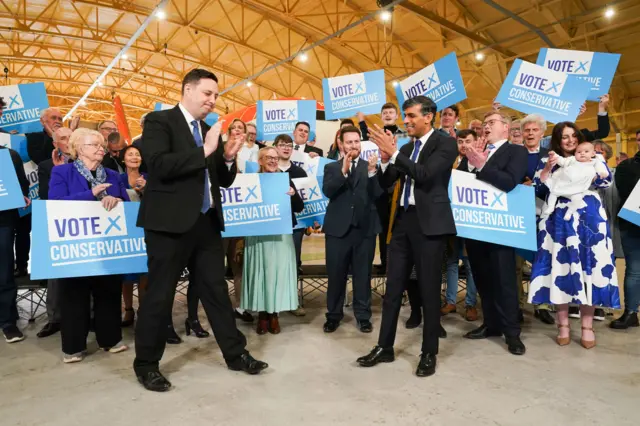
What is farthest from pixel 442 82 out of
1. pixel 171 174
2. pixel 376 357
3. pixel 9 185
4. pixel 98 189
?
pixel 9 185

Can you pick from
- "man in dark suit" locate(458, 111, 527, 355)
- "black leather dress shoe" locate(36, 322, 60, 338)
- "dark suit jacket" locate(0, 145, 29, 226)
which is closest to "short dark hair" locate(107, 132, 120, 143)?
"dark suit jacket" locate(0, 145, 29, 226)

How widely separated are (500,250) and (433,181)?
991 millimetres

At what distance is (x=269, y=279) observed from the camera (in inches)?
149

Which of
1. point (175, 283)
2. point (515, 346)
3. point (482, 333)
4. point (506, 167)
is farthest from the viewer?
point (482, 333)

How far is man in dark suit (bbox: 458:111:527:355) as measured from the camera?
3.36 m

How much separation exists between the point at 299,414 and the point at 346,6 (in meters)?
12.8

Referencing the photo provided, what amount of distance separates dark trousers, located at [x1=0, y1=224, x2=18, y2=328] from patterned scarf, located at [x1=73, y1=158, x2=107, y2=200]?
96 cm

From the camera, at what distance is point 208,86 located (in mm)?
2684

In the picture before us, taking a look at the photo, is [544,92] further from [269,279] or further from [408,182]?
[269,279]

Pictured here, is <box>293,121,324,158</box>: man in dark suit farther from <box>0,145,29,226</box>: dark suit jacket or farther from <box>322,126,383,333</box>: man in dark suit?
<box>0,145,29,226</box>: dark suit jacket

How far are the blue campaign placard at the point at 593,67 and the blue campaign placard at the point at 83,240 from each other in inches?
168

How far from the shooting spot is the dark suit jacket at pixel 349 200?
3840 mm

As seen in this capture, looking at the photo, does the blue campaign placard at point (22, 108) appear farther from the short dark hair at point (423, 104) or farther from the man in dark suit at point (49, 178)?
the short dark hair at point (423, 104)

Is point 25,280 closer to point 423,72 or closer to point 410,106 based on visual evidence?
point 410,106
